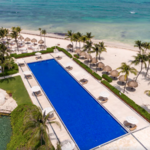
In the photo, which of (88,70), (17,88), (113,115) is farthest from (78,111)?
(17,88)

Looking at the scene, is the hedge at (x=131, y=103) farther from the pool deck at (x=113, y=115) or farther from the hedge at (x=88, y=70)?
the hedge at (x=88, y=70)

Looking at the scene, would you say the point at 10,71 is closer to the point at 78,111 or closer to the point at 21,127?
the point at 21,127

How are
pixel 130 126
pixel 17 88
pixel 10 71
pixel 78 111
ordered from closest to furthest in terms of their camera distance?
pixel 130 126, pixel 78 111, pixel 17 88, pixel 10 71

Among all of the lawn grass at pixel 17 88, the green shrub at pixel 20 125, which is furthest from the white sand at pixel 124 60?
the green shrub at pixel 20 125

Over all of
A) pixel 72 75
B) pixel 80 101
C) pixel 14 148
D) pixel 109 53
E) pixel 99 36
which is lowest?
pixel 14 148

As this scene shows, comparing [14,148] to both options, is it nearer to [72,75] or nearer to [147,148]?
[147,148]

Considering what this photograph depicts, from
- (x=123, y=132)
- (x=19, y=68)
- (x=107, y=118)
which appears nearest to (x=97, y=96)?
(x=107, y=118)
